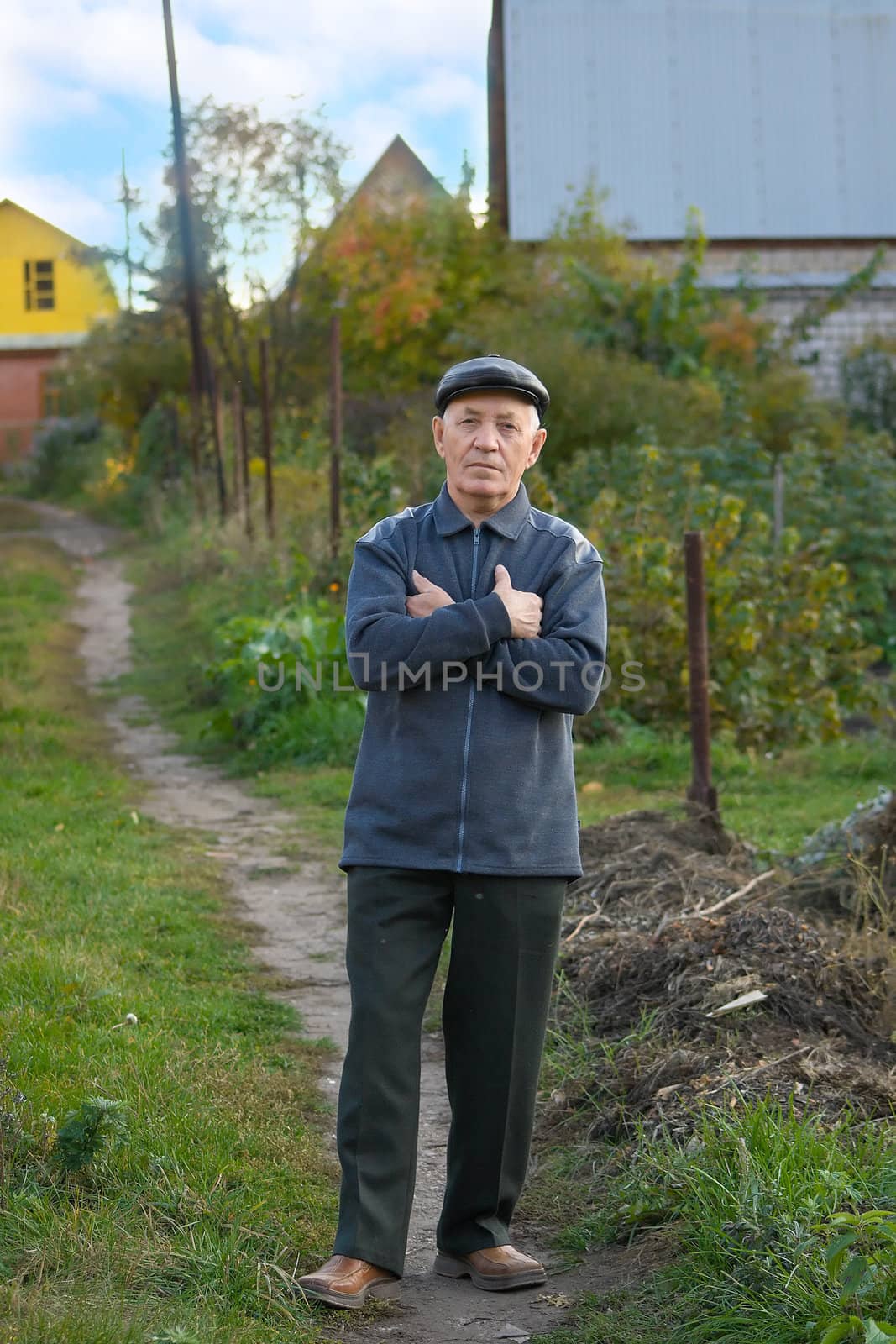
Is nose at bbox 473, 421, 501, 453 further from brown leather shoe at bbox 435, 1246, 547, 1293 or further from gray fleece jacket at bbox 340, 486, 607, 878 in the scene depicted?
brown leather shoe at bbox 435, 1246, 547, 1293

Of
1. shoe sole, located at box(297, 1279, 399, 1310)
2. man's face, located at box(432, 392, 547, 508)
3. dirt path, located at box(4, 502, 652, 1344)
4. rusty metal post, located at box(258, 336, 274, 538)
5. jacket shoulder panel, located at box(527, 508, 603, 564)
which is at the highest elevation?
rusty metal post, located at box(258, 336, 274, 538)

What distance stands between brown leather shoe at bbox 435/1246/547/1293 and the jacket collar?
1490 mm

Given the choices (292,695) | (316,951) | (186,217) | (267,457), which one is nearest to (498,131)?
(186,217)

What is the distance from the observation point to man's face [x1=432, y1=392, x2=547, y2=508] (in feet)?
9.87

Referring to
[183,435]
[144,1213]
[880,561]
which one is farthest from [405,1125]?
[183,435]

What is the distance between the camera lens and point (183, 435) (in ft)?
86.3

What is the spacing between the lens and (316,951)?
217 inches

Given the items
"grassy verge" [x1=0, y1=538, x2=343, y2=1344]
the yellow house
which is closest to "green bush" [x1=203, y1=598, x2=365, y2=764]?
"grassy verge" [x1=0, y1=538, x2=343, y2=1344]

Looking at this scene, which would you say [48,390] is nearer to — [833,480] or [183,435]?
[183,435]

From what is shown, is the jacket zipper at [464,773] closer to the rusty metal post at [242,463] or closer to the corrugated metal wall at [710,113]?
the rusty metal post at [242,463]

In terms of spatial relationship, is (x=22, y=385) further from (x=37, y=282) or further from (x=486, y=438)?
(x=486, y=438)

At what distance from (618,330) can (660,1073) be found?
18150 mm

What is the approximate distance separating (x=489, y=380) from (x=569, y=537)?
0.38m

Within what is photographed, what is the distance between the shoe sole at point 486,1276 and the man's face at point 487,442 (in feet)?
5.21
